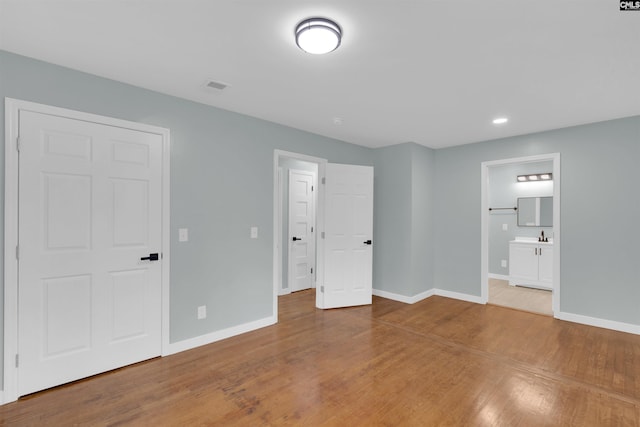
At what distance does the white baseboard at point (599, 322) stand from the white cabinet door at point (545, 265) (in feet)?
5.66

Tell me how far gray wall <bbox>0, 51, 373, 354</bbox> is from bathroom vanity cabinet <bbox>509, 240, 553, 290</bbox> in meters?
4.89

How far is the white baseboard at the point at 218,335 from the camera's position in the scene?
2.99 m

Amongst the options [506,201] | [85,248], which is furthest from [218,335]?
[506,201]

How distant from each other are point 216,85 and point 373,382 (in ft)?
9.68

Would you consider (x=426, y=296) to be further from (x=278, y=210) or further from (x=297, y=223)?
(x=278, y=210)

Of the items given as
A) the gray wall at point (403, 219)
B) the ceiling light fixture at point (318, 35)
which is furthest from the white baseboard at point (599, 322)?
the ceiling light fixture at point (318, 35)

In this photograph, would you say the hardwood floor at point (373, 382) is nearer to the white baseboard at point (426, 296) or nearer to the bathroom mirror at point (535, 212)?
the white baseboard at point (426, 296)

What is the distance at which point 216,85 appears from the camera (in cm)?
274

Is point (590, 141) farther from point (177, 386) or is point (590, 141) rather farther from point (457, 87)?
point (177, 386)

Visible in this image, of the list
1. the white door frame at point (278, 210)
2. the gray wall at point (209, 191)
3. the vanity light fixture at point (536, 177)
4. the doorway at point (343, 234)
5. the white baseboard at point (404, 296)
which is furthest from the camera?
the vanity light fixture at point (536, 177)

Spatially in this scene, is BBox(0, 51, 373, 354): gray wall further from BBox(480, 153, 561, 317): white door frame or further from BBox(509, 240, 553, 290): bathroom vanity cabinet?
BBox(509, 240, 553, 290): bathroom vanity cabinet

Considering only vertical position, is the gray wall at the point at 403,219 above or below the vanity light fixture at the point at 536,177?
below

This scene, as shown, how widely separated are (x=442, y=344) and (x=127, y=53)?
393cm

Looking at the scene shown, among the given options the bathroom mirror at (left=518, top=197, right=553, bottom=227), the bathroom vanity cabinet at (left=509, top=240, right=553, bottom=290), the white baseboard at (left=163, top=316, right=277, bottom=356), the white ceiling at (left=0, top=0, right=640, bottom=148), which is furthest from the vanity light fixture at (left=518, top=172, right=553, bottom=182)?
the white baseboard at (left=163, top=316, right=277, bottom=356)
